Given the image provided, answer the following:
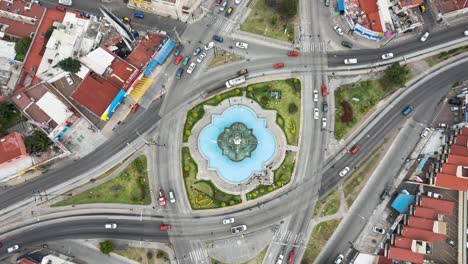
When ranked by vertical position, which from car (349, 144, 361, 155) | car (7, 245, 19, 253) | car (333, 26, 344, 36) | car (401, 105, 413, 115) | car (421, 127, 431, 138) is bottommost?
car (7, 245, 19, 253)

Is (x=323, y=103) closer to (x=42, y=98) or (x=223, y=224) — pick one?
(x=223, y=224)

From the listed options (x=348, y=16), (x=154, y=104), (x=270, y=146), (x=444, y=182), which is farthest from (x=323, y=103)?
(x=154, y=104)

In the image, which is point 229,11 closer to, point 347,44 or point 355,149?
point 347,44

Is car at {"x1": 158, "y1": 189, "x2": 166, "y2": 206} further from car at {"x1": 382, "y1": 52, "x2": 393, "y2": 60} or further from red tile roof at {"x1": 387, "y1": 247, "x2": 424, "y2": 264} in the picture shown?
car at {"x1": 382, "y1": 52, "x2": 393, "y2": 60}

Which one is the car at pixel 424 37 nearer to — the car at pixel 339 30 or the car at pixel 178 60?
the car at pixel 339 30

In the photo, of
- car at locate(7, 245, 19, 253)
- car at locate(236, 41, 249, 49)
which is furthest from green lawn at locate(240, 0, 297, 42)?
car at locate(7, 245, 19, 253)

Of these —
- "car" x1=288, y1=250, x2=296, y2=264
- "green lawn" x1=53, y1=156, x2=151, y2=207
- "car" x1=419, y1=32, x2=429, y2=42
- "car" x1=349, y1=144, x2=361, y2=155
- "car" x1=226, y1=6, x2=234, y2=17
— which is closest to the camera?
"car" x1=288, y1=250, x2=296, y2=264

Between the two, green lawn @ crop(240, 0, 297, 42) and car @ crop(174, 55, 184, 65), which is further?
green lawn @ crop(240, 0, 297, 42)
